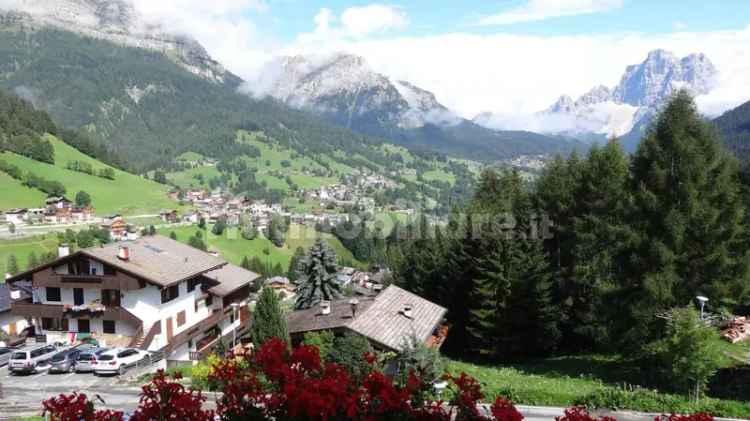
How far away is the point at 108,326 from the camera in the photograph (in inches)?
1507

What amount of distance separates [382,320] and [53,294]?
23.6 metres

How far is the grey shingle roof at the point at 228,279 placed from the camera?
46.5 meters

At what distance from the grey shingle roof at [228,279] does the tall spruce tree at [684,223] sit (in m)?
31.7

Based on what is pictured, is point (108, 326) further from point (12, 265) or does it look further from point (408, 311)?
point (12, 265)

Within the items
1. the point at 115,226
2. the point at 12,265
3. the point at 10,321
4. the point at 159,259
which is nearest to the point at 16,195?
the point at 115,226

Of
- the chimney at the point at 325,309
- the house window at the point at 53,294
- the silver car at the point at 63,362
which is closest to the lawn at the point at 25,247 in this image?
the house window at the point at 53,294

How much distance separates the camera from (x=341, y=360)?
943 inches

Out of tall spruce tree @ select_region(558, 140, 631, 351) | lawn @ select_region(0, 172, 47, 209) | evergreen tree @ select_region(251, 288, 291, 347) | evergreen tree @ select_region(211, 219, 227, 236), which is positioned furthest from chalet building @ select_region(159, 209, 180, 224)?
tall spruce tree @ select_region(558, 140, 631, 351)

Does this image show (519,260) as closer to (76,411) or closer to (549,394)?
(549,394)

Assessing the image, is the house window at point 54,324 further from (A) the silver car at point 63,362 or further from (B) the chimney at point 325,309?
(B) the chimney at point 325,309

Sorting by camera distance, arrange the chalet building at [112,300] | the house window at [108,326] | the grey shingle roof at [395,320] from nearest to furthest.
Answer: the grey shingle roof at [395,320], the chalet building at [112,300], the house window at [108,326]

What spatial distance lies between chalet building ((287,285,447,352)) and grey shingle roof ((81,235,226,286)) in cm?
903

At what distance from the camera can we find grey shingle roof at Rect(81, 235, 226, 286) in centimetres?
3778

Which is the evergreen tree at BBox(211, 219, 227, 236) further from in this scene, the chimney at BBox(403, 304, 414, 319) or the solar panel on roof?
the chimney at BBox(403, 304, 414, 319)
